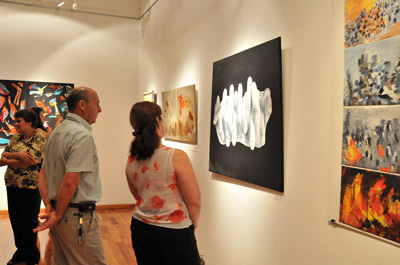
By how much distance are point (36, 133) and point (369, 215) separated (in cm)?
362

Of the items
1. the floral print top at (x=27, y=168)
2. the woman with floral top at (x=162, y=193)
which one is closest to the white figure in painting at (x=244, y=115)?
the woman with floral top at (x=162, y=193)

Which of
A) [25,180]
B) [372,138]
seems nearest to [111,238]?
[25,180]

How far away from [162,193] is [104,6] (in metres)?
6.74

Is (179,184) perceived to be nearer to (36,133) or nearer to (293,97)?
(293,97)

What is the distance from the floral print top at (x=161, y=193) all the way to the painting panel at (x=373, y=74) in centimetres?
114

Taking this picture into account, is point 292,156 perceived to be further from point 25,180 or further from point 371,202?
point 25,180

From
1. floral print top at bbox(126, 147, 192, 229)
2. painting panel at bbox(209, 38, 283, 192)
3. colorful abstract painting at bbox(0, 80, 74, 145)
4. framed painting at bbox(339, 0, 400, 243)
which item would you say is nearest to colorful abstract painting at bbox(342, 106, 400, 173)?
framed painting at bbox(339, 0, 400, 243)

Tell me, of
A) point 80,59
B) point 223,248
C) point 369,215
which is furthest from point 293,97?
point 80,59

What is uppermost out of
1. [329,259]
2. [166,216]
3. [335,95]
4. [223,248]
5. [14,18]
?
[14,18]

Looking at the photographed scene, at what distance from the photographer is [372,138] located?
2.09 m

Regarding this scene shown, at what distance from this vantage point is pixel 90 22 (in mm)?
7906

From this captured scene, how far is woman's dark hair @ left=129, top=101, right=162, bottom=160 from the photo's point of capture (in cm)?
221

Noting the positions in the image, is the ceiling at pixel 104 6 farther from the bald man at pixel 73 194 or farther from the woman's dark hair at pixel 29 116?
the bald man at pixel 73 194

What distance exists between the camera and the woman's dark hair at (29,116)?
4.22 meters
